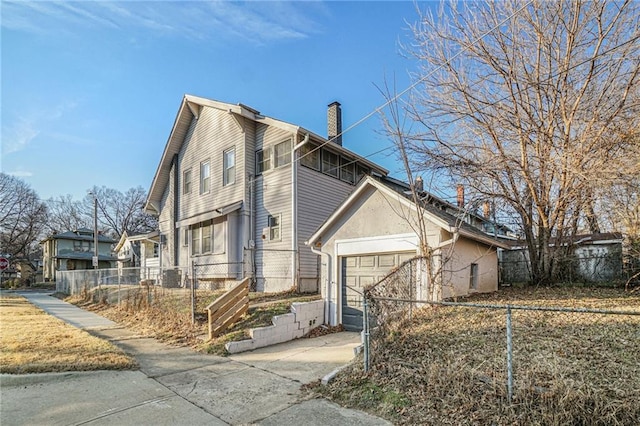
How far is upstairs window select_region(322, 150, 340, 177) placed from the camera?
1521 centimetres

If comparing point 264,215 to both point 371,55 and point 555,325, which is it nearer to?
point 371,55

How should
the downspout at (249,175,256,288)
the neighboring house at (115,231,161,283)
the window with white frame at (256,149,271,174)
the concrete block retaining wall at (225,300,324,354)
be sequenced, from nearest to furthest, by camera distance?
the concrete block retaining wall at (225,300,324,354)
the downspout at (249,175,256,288)
the window with white frame at (256,149,271,174)
the neighboring house at (115,231,161,283)

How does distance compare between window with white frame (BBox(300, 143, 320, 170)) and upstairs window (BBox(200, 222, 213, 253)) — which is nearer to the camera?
window with white frame (BBox(300, 143, 320, 170))

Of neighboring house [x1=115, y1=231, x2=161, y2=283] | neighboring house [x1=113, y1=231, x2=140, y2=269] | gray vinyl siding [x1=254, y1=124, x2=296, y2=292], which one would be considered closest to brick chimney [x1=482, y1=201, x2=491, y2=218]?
gray vinyl siding [x1=254, y1=124, x2=296, y2=292]

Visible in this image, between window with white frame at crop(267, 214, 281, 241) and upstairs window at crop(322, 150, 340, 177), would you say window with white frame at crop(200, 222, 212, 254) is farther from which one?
upstairs window at crop(322, 150, 340, 177)

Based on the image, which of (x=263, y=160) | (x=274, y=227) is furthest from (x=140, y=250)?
(x=274, y=227)

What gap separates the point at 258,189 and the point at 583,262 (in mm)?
12309

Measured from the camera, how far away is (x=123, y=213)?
54.2 m

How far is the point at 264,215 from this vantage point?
48.2 feet

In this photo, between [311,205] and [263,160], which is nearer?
[311,205]

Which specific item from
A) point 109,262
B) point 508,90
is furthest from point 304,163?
point 109,262

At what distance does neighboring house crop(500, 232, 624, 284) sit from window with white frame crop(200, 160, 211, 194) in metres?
13.1

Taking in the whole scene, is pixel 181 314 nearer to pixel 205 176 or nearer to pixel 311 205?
pixel 311 205

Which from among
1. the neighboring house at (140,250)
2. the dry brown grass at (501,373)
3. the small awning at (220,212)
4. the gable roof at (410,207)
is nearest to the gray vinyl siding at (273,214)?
the small awning at (220,212)
